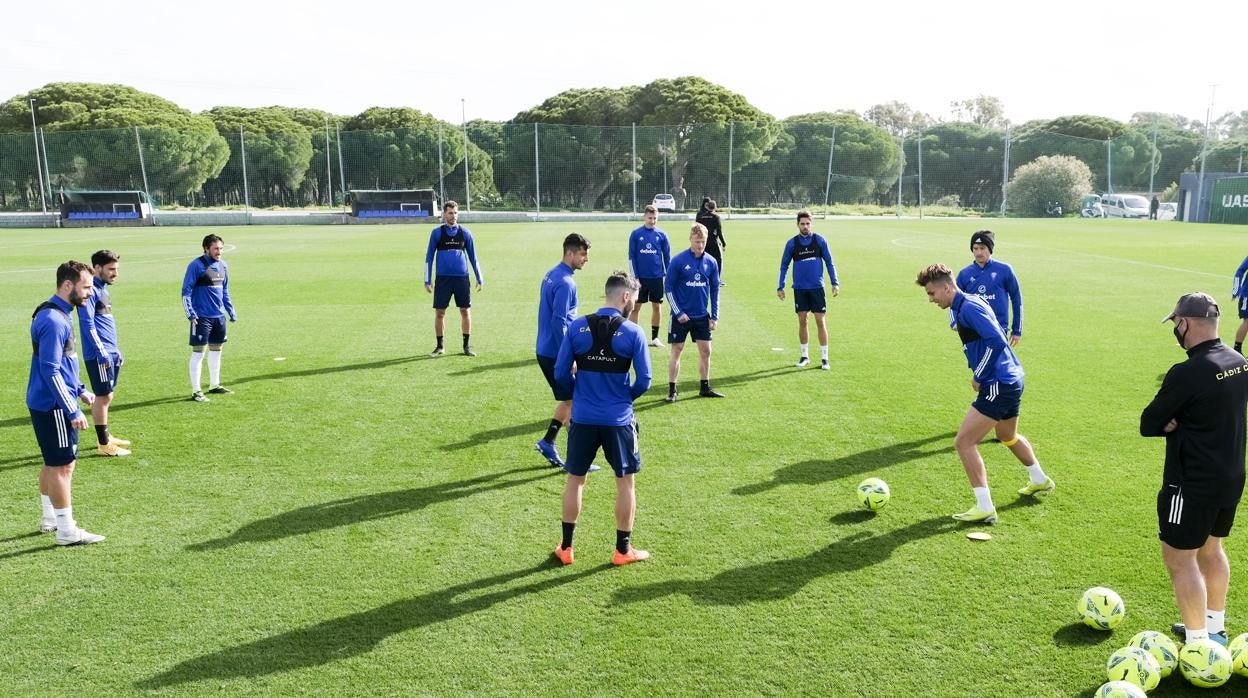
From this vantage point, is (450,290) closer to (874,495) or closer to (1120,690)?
(874,495)

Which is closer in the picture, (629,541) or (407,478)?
(629,541)

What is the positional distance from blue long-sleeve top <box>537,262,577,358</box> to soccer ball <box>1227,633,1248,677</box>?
5.69 metres

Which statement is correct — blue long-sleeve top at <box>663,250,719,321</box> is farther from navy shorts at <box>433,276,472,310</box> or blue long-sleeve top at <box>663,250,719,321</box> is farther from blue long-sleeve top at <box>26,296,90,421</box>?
blue long-sleeve top at <box>26,296,90,421</box>

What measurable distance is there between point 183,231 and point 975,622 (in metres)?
51.0

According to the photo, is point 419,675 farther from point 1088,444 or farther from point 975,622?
point 1088,444

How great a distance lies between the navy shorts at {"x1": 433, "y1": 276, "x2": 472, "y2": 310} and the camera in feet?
47.2

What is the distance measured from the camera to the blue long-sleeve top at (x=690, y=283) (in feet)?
38.0

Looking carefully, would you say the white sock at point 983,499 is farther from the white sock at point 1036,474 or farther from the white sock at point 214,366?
the white sock at point 214,366

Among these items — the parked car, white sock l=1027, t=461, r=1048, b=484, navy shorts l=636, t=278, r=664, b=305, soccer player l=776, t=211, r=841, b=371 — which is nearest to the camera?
white sock l=1027, t=461, r=1048, b=484

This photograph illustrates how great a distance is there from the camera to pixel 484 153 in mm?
62281

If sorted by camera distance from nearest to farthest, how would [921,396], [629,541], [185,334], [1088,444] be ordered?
[629,541] < [1088,444] < [921,396] < [185,334]

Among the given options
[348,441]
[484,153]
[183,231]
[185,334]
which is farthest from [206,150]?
[348,441]

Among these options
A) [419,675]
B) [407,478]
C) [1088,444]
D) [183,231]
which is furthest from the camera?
[183,231]

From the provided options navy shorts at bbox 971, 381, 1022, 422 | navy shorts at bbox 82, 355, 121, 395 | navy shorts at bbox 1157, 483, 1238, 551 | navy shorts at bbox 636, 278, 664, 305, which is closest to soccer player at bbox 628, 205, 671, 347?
navy shorts at bbox 636, 278, 664, 305
